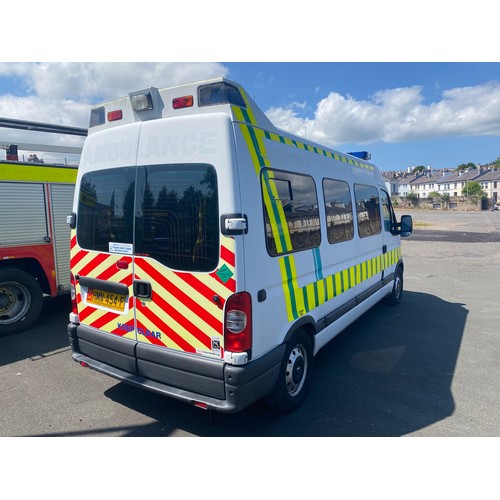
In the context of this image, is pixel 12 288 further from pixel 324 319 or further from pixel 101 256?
pixel 324 319

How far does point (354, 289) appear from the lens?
4824 mm

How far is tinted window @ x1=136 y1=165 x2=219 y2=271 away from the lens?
108 inches

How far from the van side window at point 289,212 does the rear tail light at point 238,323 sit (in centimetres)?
51

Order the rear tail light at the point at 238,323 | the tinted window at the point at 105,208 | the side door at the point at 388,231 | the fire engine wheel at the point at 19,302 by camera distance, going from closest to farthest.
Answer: the rear tail light at the point at 238,323 → the tinted window at the point at 105,208 → the fire engine wheel at the point at 19,302 → the side door at the point at 388,231

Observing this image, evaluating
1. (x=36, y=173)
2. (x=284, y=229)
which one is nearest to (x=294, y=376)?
(x=284, y=229)

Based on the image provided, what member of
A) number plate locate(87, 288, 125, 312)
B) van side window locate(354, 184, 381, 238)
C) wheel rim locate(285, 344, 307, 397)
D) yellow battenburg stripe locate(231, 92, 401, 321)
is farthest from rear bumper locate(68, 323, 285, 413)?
van side window locate(354, 184, 381, 238)

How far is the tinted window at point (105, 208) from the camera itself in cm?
318

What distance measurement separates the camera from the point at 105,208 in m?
3.38

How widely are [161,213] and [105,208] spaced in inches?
28.9

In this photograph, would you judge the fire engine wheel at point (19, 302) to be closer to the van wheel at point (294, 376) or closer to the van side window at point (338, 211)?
the van wheel at point (294, 376)

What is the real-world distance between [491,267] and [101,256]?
11.7m

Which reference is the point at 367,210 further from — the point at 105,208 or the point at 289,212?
the point at 105,208

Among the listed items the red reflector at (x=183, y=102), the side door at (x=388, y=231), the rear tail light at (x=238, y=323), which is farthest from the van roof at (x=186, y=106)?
the side door at (x=388, y=231)

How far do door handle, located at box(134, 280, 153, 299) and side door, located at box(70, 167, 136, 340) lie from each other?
80mm
